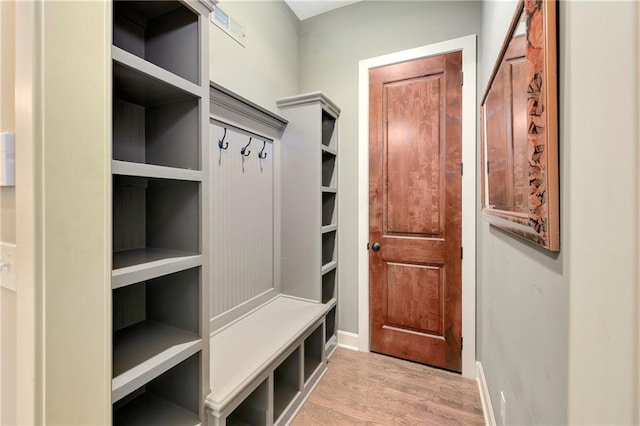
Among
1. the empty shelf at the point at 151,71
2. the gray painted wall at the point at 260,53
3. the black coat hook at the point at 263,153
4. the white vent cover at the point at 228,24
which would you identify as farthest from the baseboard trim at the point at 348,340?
the white vent cover at the point at 228,24

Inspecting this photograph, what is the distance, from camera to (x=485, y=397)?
176 centimetres

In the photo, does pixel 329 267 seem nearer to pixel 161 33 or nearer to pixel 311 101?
pixel 311 101

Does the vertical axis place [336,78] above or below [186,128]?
above

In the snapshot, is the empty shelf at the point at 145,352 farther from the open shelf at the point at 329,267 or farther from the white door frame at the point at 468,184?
the white door frame at the point at 468,184

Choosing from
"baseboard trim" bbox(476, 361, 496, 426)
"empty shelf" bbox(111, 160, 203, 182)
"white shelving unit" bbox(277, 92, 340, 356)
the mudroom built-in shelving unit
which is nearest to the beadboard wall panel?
the mudroom built-in shelving unit

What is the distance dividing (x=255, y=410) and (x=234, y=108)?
1.76m

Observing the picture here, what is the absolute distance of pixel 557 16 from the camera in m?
0.64

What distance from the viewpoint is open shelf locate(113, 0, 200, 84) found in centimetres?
115

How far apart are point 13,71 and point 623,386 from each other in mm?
1492

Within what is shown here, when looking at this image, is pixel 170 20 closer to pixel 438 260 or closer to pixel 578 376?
pixel 578 376

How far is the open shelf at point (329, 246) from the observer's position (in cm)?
255

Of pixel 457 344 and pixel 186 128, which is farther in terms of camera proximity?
pixel 457 344

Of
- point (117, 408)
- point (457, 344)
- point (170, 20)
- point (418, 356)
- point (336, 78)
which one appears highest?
point (336, 78)

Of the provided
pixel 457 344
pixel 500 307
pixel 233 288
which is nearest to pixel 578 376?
pixel 500 307
